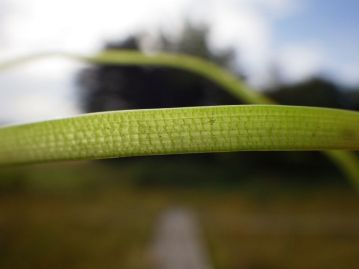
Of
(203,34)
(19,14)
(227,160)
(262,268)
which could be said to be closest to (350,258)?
(262,268)

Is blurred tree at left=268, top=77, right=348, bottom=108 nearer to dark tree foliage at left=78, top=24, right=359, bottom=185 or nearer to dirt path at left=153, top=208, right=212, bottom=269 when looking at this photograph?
dark tree foliage at left=78, top=24, right=359, bottom=185

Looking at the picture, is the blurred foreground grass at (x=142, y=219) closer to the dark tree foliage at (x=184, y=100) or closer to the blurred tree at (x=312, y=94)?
the dark tree foliage at (x=184, y=100)

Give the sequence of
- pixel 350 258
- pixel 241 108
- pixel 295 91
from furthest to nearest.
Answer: pixel 295 91, pixel 350 258, pixel 241 108

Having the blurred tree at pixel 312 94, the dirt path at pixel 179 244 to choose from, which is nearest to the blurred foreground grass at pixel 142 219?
the dirt path at pixel 179 244

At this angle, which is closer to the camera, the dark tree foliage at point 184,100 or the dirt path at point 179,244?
the dirt path at point 179,244

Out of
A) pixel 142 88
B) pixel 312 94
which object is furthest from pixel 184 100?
pixel 312 94

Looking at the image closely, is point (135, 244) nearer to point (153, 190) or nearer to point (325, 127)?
point (153, 190)
